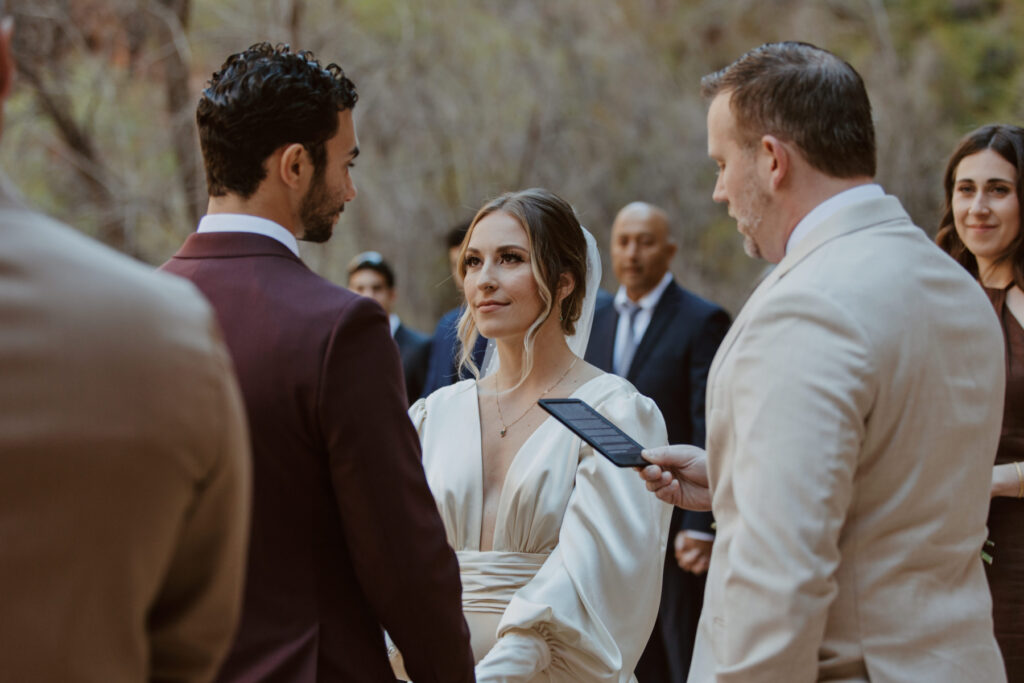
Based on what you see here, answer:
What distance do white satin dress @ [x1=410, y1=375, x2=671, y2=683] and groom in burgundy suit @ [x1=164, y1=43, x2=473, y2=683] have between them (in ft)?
2.02

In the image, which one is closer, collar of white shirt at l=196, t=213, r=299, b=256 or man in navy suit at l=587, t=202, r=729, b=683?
collar of white shirt at l=196, t=213, r=299, b=256

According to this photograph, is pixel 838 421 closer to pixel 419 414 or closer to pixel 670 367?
pixel 419 414

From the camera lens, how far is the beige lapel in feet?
6.66

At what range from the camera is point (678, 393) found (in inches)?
236

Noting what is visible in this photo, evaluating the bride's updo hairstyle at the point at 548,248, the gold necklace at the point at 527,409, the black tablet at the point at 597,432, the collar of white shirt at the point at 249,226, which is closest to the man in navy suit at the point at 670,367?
the bride's updo hairstyle at the point at 548,248

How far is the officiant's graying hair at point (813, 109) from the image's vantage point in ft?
6.69

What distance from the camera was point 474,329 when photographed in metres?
3.77

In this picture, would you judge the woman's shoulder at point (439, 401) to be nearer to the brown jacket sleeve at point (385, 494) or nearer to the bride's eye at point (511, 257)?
the bride's eye at point (511, 257)

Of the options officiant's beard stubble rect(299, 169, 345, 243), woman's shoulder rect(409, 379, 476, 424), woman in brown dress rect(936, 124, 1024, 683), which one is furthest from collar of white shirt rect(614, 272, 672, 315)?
officiant's beard stubble rect(299, 169, 345, 243)

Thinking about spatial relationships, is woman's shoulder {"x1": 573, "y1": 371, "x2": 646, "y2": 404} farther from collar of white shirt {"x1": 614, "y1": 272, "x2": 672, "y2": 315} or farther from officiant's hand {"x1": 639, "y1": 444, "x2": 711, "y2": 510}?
collar of white shirt {"x1": 614, "y1": 272, "x2": 672, "y2": 315}

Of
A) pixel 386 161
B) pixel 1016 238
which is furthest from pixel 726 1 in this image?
pixel 1016 238

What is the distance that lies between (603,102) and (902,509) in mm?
11720

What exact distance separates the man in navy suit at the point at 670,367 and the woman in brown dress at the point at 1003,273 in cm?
230

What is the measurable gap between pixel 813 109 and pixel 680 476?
2.98 feet
